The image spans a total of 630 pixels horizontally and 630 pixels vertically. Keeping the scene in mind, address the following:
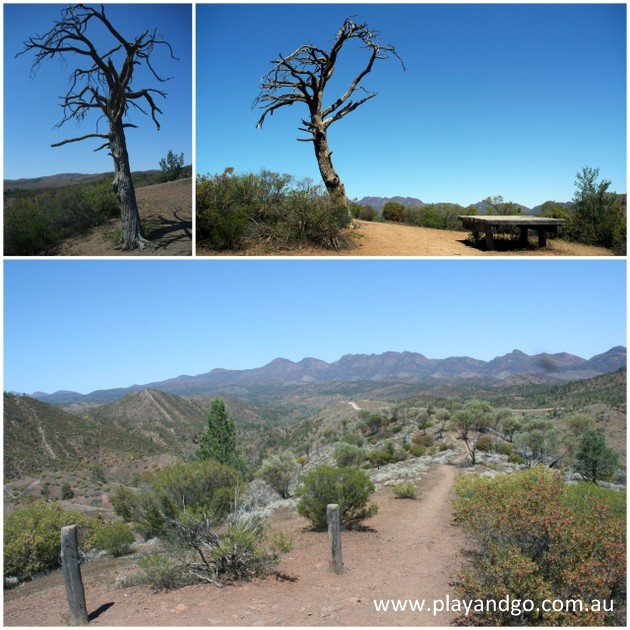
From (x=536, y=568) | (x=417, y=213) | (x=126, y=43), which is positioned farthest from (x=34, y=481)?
(x=536, y=568)

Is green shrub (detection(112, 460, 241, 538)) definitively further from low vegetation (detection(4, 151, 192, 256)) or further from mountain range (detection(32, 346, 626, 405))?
mountain range (detection(32, 346, 626, 405))

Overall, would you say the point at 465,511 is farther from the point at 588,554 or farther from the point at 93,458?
the point at 93,458

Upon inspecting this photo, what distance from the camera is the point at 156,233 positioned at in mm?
10148

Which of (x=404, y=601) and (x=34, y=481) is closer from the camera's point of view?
(x=404, y=601)

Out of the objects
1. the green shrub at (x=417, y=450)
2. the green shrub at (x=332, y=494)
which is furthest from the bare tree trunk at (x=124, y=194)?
the green shrub at (x=417, y=450)

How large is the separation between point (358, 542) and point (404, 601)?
3700mm

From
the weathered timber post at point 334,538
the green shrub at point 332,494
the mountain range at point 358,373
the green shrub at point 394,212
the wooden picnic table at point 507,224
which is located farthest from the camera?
the mountain range at point 358,373

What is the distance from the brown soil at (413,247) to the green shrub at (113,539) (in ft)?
27.5

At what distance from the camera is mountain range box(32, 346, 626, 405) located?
8286 cm

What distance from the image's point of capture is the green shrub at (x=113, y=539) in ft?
44.0

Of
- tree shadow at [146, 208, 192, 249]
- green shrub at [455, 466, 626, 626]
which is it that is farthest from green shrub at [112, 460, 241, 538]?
green shrub at [455, 466, 626, 626]

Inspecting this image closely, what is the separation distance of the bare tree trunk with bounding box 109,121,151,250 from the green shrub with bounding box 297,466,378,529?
6.31 m

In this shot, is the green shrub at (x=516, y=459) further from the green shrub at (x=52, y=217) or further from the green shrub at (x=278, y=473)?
the green shrub at (x=52, y=217)

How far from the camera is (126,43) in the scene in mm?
8875
